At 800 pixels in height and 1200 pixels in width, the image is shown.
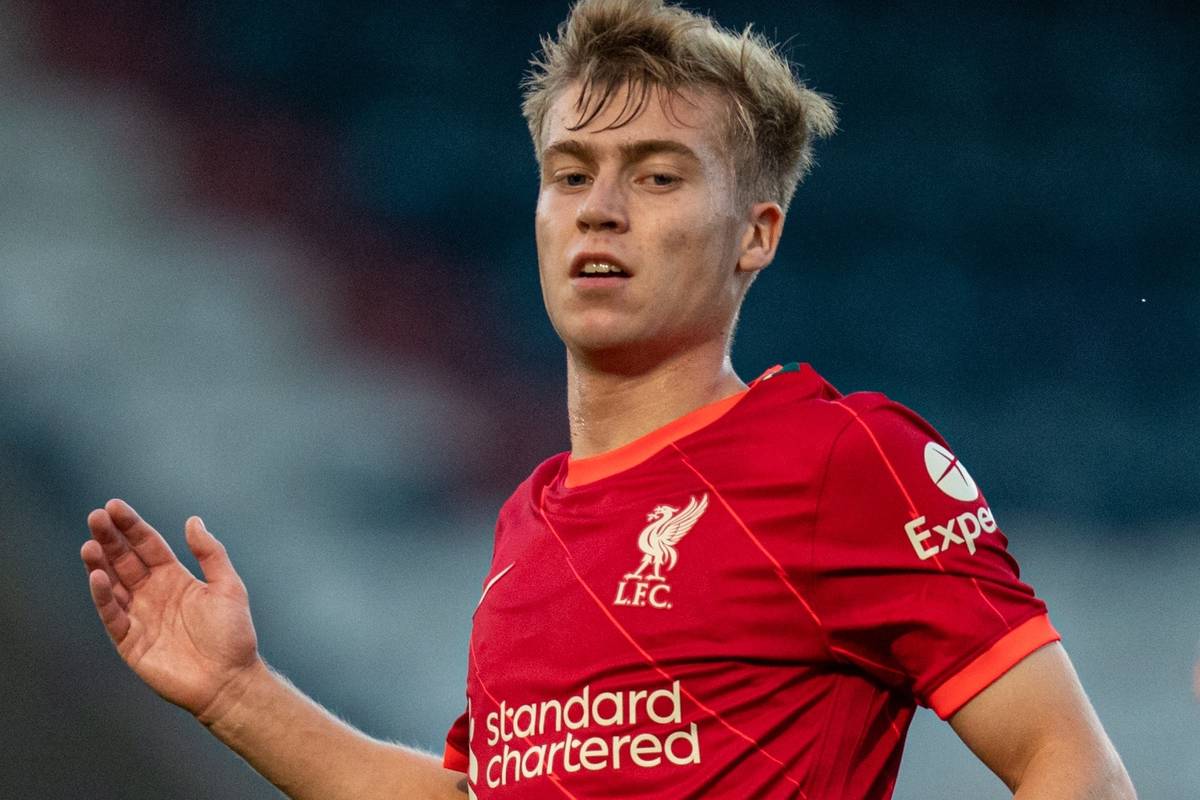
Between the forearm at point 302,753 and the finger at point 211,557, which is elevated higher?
the finger at point 211,557

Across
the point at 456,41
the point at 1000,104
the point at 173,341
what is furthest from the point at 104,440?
the point at 1000,104

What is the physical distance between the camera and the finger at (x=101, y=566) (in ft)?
6.86

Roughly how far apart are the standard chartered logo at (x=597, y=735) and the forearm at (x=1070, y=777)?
364 millimetres

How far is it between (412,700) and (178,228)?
164 cm

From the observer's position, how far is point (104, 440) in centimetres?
432

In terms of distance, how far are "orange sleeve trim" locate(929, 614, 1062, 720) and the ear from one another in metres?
0.65

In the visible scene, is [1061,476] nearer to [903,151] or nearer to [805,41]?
[903,151]

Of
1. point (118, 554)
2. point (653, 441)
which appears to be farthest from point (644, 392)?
point (118, 554)

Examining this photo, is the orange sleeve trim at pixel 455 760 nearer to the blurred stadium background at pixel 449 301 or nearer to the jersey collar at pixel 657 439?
the jersey collar at pixel 657 439

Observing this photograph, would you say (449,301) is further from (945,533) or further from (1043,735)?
(1043,735)

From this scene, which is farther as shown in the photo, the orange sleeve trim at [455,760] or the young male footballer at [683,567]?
the orange sleeve trim at [455,760]

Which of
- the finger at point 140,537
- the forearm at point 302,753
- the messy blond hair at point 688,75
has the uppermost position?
the messy blond hair at point 688,75

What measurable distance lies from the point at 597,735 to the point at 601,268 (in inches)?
23.1

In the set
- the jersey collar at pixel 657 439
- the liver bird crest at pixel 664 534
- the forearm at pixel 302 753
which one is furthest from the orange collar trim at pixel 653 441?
the forearm at pixel 302 753
